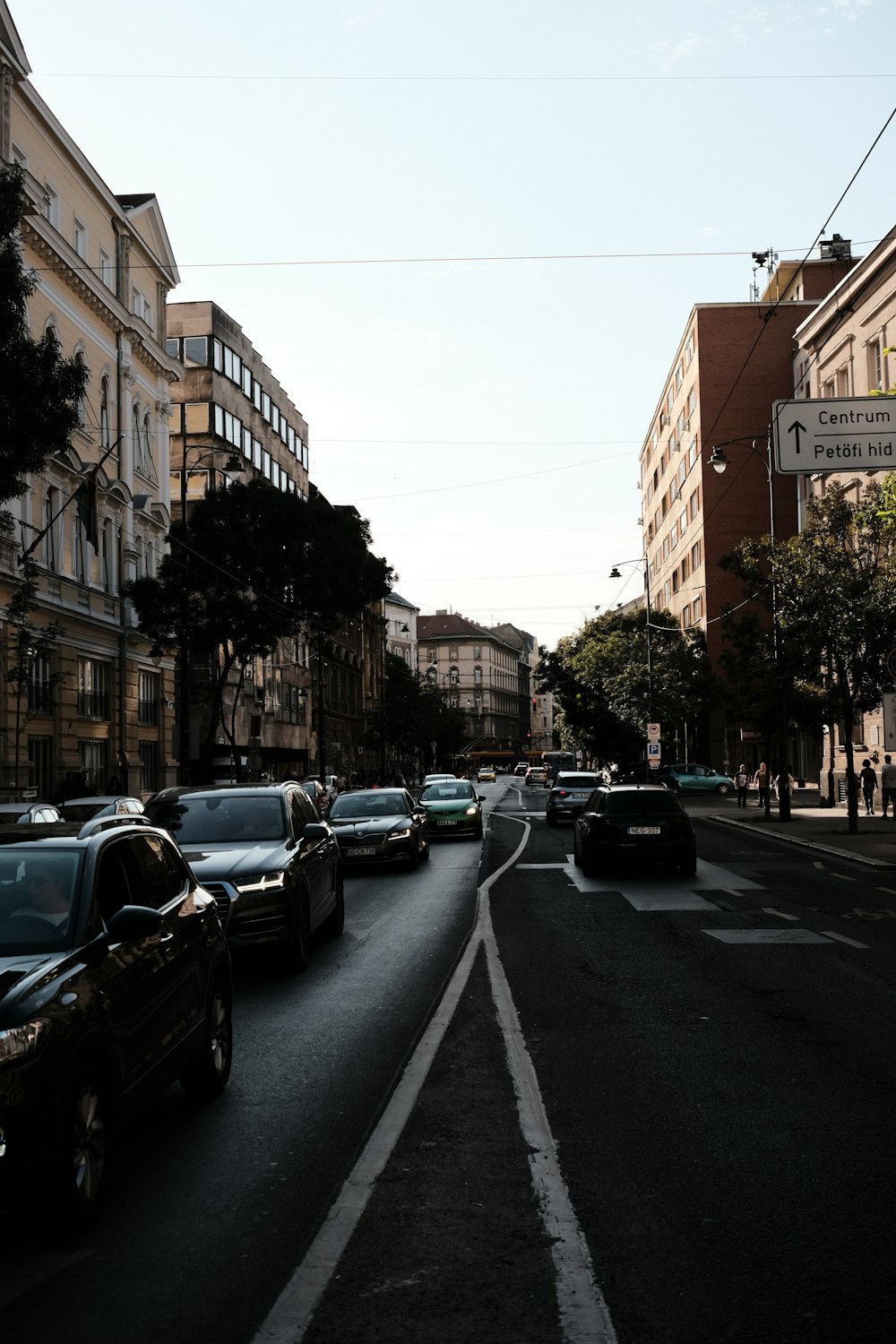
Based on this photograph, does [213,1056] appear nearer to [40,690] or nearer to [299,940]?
[299,940]

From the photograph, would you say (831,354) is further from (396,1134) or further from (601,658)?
(396,1134)

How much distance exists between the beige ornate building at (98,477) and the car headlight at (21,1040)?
26.5 meters

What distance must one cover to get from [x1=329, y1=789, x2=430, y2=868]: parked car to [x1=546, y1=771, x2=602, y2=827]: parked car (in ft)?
44.3

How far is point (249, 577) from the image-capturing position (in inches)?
1581

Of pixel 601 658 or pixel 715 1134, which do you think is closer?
pixel 715 1134

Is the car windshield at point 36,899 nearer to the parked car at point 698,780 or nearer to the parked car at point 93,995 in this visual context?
the parked car at point 93,995

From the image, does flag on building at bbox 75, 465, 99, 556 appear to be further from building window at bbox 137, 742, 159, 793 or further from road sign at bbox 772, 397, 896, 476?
road sign at bbox 772, 397, 896, 476


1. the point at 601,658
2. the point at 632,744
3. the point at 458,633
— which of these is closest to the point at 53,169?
the point at 601,658

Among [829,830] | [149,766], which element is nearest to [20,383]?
[829,830]

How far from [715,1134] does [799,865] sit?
16851 mm

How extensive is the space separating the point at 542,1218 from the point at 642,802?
15.7m

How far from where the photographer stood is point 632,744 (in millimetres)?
82375

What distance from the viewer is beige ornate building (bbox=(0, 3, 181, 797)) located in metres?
34.3

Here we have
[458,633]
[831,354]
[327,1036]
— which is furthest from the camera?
[458,633]
